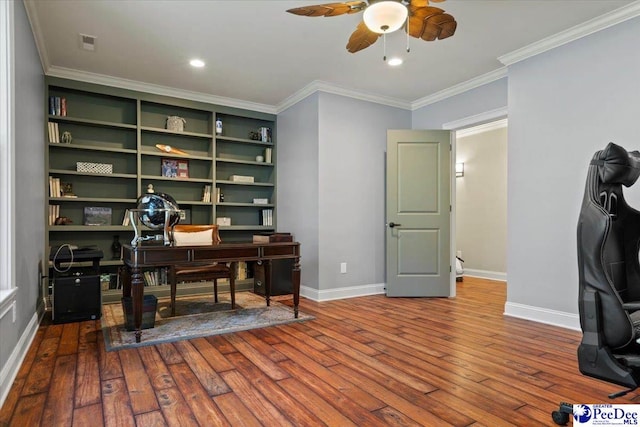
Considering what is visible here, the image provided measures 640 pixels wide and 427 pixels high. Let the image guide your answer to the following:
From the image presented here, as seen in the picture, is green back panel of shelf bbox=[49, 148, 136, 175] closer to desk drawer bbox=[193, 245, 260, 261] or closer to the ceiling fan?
desk drawer bbox=[193, 245, 260, 261]

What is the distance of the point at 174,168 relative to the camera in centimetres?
491

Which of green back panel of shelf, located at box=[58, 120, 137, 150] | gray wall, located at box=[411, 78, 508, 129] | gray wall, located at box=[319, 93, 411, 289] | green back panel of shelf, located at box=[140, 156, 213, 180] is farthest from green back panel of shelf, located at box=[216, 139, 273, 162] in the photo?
gray wall, located at box=[411, 78, 508, 129]

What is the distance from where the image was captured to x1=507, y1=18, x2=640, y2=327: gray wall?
2.97 meters

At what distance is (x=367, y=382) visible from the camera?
85.9 inches

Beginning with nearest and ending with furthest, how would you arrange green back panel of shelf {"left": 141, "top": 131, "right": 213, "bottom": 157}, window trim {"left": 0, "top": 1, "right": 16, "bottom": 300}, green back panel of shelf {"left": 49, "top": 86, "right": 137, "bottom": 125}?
window trim {"left": 0, "top": 1, "right": 16, "bottom": 300} → green back panel of shelf {"left": 49, "top": 86, "right": 137, "bottom": 125} → green back panel of shelf {"left": 141, "top": 131, "right": 213, "bottom": 157}

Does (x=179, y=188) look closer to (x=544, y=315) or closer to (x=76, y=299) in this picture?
(x=76, y=299)

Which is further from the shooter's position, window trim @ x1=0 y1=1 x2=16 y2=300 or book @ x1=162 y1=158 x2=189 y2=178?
book @ x1=162 y1=158 x2=189 y2=178

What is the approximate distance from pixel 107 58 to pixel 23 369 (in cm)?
294

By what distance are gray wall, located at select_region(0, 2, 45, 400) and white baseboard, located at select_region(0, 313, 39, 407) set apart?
31 millimetres

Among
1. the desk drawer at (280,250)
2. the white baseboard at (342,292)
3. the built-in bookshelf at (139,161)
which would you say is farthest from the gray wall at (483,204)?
the desk drawer at (280,250)

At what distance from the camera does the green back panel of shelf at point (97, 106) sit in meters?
4.34

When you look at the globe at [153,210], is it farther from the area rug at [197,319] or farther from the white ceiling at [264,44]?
the white ceiling at [264,44]

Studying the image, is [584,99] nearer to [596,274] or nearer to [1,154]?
[596,274]

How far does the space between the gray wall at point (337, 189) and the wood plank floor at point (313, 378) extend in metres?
1.29
